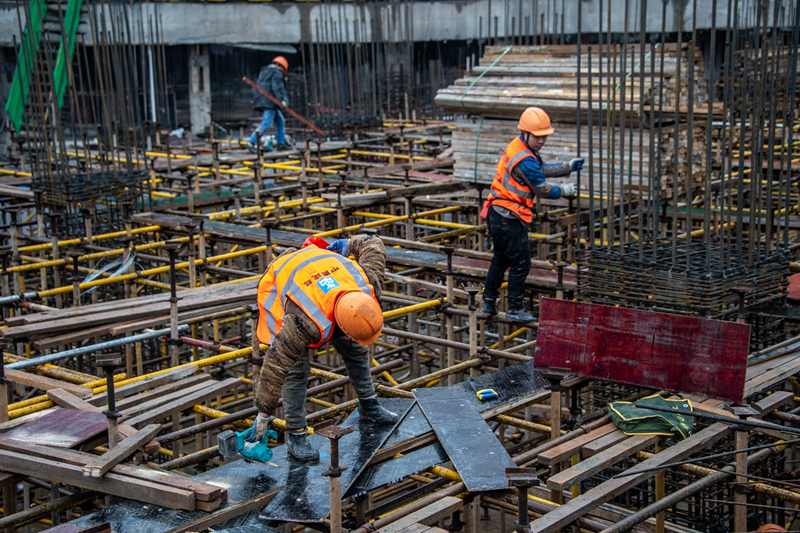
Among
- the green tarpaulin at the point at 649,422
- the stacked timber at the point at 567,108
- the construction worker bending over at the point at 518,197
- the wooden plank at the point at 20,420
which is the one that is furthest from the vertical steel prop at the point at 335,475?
the stacked timber at the point at 567,108

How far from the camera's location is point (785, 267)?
8102 mm

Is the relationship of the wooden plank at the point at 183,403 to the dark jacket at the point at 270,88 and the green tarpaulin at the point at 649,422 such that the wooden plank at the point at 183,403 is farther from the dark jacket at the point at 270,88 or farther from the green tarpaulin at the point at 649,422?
the dark jacket at the point at 270,88

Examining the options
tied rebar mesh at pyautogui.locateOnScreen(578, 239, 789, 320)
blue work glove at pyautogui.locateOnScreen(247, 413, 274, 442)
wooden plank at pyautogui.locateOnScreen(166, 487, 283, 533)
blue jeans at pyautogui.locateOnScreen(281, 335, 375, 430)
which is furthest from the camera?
tied rebar mesh at pyautogui.locateOnScreen(578, 239, 789, 320)

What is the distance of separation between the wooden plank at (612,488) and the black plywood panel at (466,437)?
1.74 ft

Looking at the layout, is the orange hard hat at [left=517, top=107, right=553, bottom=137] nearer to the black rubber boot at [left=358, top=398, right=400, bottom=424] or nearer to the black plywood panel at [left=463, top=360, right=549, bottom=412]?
the black plywood panel at [left=463, top=360, right=549, bottom=412]

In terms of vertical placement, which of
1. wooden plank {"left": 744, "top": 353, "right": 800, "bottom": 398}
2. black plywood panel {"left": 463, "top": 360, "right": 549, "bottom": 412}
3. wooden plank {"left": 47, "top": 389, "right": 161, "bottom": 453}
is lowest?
black plywood panel {"left": 463, "top": 360, "right": 549, "bottom": 412}

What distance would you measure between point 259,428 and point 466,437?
4.72 ft

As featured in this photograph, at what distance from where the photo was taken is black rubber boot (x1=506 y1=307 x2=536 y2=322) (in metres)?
8.53

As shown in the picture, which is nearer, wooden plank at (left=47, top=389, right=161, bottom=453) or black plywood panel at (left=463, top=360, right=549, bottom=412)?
wooden plank at (left=47, top=389, right=161, bottom=453)

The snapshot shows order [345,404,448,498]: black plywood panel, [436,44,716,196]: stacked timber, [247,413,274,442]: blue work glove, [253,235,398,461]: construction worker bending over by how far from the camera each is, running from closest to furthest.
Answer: [253,235,398,461]: construction worker bending over, [345,404,448,498]: black plywood panel, [247,413,274,442]: blue work glove, [436,44,716,196]: stacked timber

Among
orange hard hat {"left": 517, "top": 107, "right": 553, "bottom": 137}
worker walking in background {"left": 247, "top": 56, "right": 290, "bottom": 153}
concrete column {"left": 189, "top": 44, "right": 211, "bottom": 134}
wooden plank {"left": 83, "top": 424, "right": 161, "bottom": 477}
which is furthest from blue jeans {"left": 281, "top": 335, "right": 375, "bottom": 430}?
concrete column {"left": 189, "top": 44, "right": 211, "bottom": 134}

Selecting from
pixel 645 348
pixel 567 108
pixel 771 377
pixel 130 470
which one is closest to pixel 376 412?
pixel 130 470

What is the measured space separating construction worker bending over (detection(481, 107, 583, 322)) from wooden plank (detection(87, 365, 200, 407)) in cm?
314

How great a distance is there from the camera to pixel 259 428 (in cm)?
569
